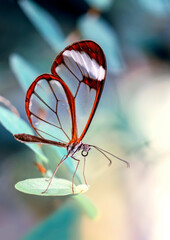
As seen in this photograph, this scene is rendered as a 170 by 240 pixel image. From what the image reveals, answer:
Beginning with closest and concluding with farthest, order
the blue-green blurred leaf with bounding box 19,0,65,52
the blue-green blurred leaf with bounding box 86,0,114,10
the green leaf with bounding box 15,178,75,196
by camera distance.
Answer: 1. the green leaf with bounding box 15,178,75,196
2. the blue-green blurred leaf with bounding box 19,0,65,52
3. the blue-green blurred leaf with bounding box 86,0,114,10

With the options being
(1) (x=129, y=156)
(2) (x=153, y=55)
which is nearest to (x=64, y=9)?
(2) (x=153, y=55)

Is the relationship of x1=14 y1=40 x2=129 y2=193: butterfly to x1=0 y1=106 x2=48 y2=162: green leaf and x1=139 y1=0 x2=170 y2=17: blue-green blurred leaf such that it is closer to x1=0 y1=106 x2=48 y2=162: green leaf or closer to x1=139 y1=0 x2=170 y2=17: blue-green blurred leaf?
x1=0 y1=106 x2=48 y2=162: green leaf

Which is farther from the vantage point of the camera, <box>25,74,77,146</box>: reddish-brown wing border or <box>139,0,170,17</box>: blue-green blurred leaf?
<box>139,0,170,17</box>: blue-green blurred leaf

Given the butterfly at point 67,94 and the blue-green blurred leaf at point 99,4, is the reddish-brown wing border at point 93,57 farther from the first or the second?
the blue-green blurred leaf at point 99,4

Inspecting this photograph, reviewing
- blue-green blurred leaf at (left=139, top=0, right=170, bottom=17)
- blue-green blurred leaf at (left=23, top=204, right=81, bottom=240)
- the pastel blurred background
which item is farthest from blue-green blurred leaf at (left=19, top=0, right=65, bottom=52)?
blue-green blurred leaf at (left=23, top=204, right=81, bottom=240)

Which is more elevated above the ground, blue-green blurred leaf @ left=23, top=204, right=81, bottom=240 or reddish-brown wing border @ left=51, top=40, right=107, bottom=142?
reddish-brown wing border @ left=51, top=40, right=107, bottom=142

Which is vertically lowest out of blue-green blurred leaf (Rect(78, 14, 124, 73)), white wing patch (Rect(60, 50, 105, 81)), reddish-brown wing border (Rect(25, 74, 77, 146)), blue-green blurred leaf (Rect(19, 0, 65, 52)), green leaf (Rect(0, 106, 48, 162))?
green leaf (Rect(0, 106, 48, 162))

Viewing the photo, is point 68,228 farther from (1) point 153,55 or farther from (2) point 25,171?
(1) point 153,55
